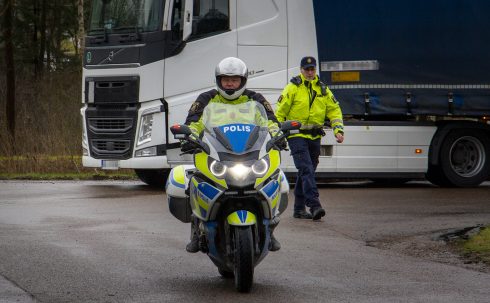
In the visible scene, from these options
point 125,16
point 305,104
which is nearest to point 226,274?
point 305,104

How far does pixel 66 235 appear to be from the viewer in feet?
39.6

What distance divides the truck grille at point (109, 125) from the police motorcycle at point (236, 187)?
9.61 meters

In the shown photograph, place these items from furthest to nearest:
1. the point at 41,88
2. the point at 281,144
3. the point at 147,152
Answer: the point at 41,88
the point at 147,152
the point at 281,144

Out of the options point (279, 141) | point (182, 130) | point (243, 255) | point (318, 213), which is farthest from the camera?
point (318, 213)

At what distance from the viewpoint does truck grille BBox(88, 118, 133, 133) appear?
18344 millimetres

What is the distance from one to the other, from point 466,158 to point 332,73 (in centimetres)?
264

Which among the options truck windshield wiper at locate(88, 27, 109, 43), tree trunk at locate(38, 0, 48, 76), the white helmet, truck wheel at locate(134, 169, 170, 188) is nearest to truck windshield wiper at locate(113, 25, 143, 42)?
truck windshield wiper at locate(88, 27, 109, 43)

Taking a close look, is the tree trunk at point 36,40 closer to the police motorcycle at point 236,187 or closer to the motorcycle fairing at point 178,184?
the motorcycle fairing at point 178,184

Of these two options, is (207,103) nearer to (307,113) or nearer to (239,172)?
(239,172)

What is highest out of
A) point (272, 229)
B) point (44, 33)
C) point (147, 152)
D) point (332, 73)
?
point (44, 33)

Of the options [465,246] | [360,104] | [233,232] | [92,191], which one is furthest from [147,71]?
[233,232]

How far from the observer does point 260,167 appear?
844 cm

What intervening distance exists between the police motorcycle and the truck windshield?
941 centimetres

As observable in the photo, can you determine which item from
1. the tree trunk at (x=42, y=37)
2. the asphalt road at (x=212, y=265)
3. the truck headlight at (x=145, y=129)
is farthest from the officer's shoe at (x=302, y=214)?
the tree trunk at (x=42, y=37)
